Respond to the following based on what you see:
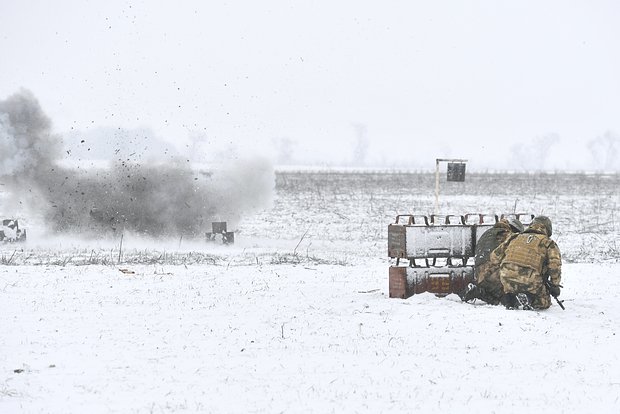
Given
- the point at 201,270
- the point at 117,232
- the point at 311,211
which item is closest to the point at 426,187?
the point at 311,211

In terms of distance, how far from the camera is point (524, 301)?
11.6 meters

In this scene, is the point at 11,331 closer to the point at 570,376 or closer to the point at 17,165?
the point at 570,376

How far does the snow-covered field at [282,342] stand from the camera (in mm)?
7422

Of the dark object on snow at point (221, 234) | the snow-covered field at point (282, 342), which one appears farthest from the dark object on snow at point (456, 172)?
the dark object on snow at point (221, 234)

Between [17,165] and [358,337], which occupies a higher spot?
[17,165]

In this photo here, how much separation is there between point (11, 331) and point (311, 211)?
26263mm

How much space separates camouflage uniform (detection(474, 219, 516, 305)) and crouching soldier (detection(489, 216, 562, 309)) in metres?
0.23

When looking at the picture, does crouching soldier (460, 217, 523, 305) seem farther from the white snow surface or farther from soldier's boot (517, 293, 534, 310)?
soldier's boot (517, 293, 534, 310)

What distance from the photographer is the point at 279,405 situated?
282 inches

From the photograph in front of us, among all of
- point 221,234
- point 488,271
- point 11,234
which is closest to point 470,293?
point 488,271

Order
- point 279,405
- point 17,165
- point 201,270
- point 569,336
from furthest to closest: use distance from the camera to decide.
Answer: point 17,165, point 201,270, point 569,336, point 279,405

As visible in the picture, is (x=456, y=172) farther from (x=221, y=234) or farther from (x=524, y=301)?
(x=221, y=234)

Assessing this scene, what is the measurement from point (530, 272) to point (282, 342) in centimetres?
435

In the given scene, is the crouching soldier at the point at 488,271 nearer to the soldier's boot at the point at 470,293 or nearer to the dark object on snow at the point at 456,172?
the soldier's boot at the point at 470,293
